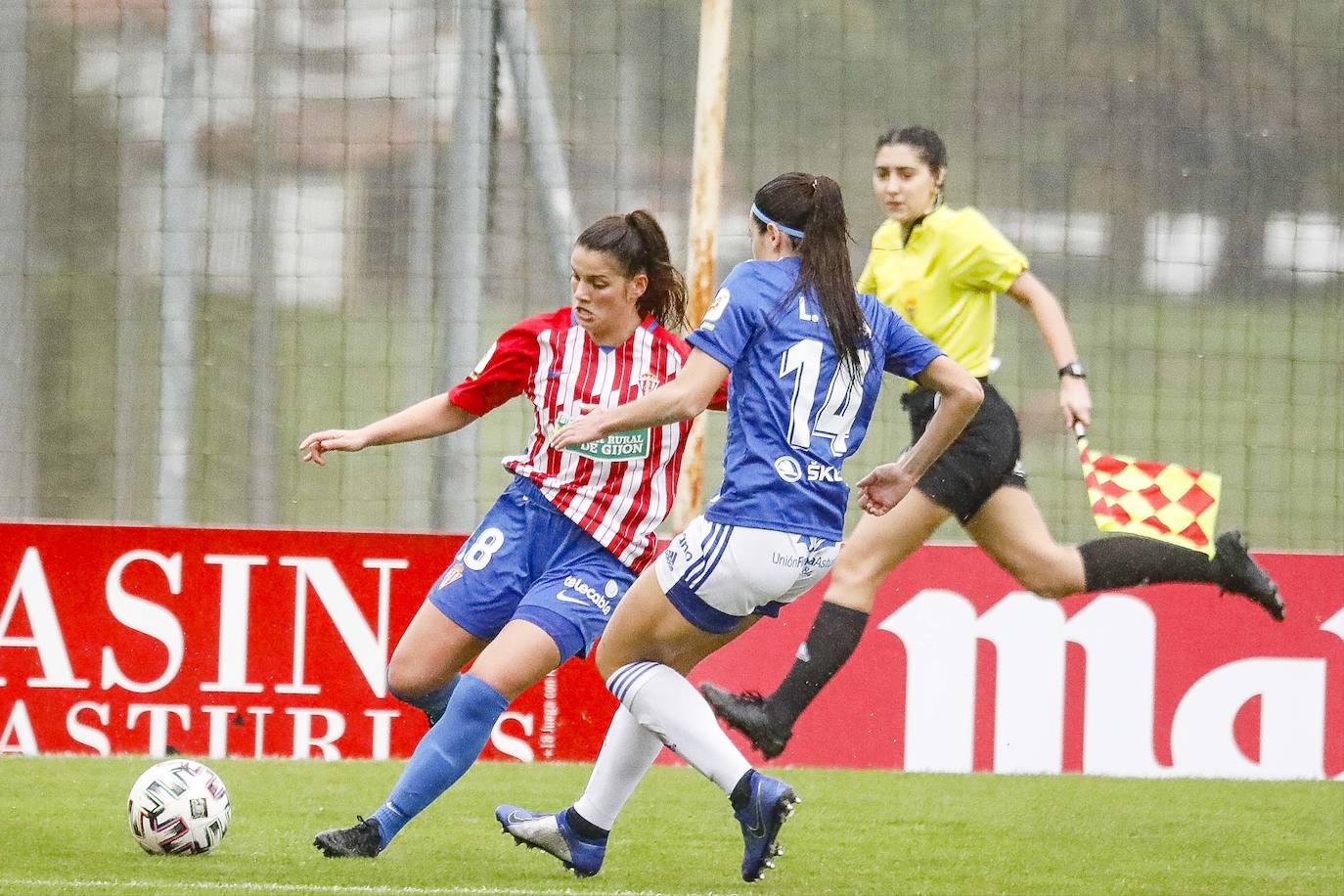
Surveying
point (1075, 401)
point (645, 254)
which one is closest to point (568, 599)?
point (645, 254)

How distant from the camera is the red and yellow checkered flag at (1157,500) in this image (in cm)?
647

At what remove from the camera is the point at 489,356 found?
5.33 m

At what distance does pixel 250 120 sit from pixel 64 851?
4.44 meters

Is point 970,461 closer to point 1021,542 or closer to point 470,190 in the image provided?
point 1021,542

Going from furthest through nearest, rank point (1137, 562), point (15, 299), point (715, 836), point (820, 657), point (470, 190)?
point (15, 299), point (470, 190), point (1137, 562), point (820, 657), point (715, 836)

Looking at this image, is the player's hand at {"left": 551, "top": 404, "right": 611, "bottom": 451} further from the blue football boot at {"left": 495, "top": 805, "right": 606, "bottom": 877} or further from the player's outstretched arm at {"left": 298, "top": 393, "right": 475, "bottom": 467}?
the blue football boot at {"left": 495, "top": 805, "right": 606, "bottom": 877}

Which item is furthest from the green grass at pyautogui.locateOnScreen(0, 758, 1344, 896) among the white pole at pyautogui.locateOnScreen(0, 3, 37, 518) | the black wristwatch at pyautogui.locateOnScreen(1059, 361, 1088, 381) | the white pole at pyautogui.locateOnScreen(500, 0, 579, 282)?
the white pole at pyautogui.locateOnScreen(500, 0, 579, 282)

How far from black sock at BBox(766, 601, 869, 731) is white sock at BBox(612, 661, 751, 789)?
962 mm

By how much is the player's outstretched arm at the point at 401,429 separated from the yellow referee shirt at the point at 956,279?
5.35 feet

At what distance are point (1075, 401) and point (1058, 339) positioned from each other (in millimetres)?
268

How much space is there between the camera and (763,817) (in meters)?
4.73

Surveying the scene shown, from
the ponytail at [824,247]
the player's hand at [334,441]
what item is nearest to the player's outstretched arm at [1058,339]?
the ponytail at [824,247]

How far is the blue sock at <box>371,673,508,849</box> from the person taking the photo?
4969 millimetres

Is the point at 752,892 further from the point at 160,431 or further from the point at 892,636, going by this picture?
the point at 160,431
